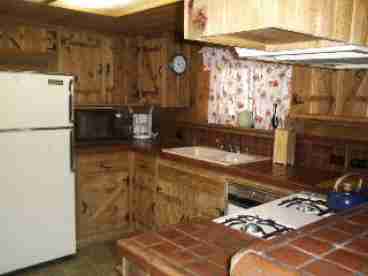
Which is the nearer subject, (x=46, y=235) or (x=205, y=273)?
(x=205, y=273)

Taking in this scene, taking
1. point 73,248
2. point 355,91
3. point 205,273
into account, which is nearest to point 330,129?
point 355,91

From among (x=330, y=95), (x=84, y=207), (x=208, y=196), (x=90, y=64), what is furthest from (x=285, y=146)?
(x=90, y=64)

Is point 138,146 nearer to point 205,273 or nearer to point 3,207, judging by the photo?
point 3,207

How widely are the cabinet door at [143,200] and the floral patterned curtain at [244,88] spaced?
948 millimetres

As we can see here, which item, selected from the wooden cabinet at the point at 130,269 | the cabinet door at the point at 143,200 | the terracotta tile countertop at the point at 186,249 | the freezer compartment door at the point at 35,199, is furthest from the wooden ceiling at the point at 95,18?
the wooden cabinet at the point at 130,269

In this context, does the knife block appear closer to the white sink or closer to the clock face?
the white sink

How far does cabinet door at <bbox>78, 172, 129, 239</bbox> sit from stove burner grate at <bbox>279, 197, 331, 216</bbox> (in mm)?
2116

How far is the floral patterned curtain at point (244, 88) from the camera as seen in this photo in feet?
10.3

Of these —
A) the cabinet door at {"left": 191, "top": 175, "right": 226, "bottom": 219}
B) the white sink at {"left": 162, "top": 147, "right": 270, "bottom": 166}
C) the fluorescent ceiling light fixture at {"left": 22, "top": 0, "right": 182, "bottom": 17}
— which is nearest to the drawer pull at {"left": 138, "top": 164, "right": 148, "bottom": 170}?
the white sink at {"left": 162, "top": 147, "right": 270, "bottom": 166}

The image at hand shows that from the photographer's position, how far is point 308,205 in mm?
1766

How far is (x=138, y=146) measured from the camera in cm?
363

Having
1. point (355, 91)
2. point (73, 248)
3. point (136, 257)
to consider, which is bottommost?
point (73, 248)

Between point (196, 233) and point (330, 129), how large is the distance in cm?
163

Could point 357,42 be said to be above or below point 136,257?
above
